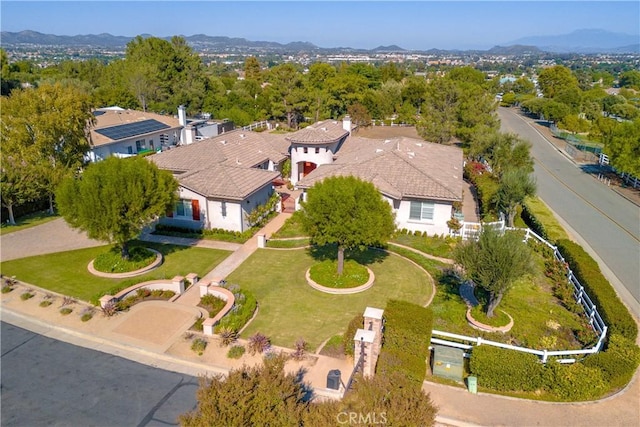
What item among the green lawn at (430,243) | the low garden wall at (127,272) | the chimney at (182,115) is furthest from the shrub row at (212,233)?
the chimney at (182,115)

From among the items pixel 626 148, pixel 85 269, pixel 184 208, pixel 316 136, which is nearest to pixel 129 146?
pixel 316 136

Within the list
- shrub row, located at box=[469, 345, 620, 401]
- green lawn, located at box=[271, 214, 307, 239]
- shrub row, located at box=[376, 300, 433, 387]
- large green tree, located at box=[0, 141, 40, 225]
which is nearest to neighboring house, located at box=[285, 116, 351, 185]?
green lawn, located at box=[271, 214, 307, 239]

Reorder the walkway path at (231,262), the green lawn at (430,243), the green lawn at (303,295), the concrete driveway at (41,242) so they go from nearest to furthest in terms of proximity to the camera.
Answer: the green lawn at (303,295)
the walkway path at (231,262)
the concrete driveway at (41,242)
the green lawn at (430,243)

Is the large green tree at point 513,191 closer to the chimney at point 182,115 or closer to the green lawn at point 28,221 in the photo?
the green lawn at point 28,221

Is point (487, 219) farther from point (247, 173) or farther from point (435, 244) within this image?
point (247, 173)

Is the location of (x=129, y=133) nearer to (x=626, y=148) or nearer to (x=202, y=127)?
(x=202, y=127)
